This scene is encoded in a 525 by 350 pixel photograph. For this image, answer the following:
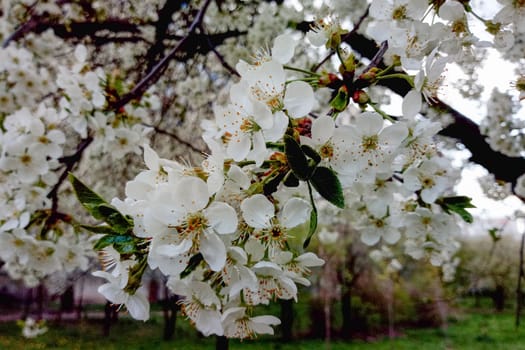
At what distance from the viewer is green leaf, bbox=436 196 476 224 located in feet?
4.30

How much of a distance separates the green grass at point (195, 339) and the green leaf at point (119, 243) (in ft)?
19.7

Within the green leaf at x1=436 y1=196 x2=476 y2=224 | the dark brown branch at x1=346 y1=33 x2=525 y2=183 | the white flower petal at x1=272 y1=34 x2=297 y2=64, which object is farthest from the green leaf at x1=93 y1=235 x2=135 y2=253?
the dark brown branch at x1=346 y1=33 x2=525 y2=183

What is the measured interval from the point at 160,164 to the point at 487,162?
189cm

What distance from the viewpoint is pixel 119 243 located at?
0.83 m

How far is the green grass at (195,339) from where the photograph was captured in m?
8.21

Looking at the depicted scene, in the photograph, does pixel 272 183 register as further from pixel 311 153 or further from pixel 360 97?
pixel 360 97

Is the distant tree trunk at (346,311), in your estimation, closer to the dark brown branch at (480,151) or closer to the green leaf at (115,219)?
the dark brown branch at (480,151)

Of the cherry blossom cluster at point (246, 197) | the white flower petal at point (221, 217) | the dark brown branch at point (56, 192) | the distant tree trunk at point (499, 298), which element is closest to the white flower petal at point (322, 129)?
the cherry blossom cluster at point (246, 197)


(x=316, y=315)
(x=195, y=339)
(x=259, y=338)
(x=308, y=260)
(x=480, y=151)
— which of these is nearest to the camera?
(x=308, y=260)

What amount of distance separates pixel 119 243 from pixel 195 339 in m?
9.10

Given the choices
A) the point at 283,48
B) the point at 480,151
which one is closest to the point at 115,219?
the point at 283,48

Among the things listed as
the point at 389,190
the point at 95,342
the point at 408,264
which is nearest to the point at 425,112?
the point at 389,190

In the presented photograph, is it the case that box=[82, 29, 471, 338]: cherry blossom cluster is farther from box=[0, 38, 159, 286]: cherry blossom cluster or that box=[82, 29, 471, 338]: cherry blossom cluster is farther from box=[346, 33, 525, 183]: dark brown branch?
box=[346, 33, 525, 183]: dark brown branch

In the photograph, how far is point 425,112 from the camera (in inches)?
109
